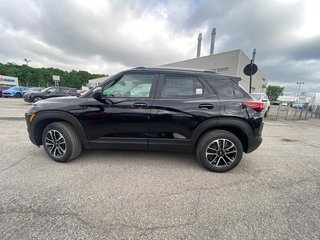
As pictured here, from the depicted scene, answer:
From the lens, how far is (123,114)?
114 inches

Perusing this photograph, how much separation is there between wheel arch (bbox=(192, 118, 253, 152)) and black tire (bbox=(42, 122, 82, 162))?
228 centimetres

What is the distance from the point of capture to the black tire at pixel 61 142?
302cm

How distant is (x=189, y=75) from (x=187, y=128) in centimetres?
100

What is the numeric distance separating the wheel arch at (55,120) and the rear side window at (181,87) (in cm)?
170

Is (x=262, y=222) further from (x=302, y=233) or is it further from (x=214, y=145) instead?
(x=214, y=145)

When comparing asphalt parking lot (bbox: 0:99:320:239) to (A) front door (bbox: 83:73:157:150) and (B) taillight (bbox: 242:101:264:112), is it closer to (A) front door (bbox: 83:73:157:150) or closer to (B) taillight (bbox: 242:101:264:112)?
(A) front door (bbox: 83:73:157:150)

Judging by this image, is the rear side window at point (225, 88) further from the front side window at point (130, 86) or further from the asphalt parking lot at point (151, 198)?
the asphalt parking lot at point (151, 198)

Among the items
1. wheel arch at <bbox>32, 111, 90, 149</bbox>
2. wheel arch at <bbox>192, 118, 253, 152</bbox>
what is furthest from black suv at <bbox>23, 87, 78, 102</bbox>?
wheel arch at <bbox>192, 118, 253, 152</bbox>

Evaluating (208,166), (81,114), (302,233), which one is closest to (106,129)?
(81,114)

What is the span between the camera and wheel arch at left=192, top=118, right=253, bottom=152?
288cm

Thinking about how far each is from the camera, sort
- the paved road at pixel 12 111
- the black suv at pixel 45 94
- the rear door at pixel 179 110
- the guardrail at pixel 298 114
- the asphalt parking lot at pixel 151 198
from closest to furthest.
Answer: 1. the asphalt parking lot at pixel 151 198
2. the rear door at pixel 179 110
3. the paved road at pixel 12 111
4. the guardrail at pixel 298 114
5. the black suv at pixel 45 94

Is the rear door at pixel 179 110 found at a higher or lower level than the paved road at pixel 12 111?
higher

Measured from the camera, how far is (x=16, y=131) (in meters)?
5.18

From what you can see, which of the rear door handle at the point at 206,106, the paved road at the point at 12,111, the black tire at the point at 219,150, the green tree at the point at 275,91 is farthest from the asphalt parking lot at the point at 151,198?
the green tree at the point at 275,91
